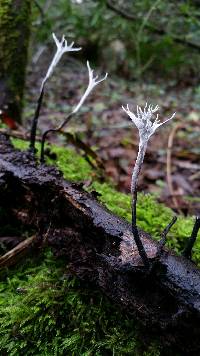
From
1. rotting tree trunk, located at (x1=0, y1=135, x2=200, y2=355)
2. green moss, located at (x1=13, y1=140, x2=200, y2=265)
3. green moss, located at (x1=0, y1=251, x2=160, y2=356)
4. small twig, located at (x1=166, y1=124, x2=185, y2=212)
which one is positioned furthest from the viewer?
small twig, located at (x1=166, y1=124, x2=185, y2=212)

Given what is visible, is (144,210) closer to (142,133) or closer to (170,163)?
(142,133)

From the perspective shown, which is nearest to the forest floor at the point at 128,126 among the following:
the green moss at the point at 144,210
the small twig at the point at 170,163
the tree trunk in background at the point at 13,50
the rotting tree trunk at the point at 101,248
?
the small twig at the point at 170,163

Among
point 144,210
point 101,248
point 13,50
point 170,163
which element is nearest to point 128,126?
point 170,163

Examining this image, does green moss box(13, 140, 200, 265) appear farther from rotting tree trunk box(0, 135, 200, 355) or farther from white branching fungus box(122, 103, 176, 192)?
white branching fungus box(122, 103, 176, 192)

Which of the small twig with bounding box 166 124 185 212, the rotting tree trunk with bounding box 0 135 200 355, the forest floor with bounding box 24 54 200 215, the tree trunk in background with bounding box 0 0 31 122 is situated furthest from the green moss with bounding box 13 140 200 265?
the small twig with bounding box 166 124 185 212

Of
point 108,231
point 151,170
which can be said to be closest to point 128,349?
point 108,231

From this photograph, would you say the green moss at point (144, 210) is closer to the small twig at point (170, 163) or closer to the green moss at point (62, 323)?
the green moss at point (62, 323)
